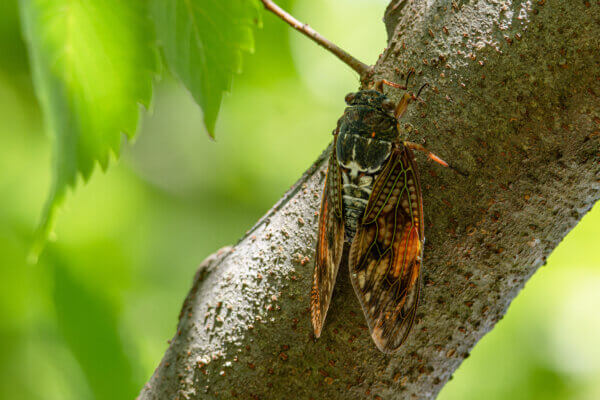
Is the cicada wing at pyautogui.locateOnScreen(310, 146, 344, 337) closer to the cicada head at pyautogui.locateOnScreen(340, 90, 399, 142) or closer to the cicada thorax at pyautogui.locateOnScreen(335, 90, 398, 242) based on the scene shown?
the cicada thorax at pyautogui.locateOnScreen(335, 90, 398, 242)

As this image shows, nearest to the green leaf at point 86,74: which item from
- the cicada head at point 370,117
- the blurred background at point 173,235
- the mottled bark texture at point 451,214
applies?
the mottled bark texture at point 451,214

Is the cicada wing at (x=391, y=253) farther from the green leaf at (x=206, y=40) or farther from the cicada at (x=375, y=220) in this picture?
the green leaf at (x=206, y=40)

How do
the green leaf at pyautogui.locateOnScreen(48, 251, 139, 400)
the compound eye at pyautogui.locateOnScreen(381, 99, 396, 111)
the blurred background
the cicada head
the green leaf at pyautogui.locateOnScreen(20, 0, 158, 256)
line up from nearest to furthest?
the green leaf at pyautogui.locateOnScreen(20, 0, 158, 256)
the compound eye at pyautogui.locateOnScreen(381, 99, 396, 111)
the cicada head
the green leaf at pyautogui.locateOnScreen(48, 251, 139, 400)
the blurred background

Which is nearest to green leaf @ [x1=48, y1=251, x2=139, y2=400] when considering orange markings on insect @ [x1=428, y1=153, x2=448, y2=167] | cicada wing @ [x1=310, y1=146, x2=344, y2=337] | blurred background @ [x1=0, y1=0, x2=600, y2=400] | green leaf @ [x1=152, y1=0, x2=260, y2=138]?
blurred background @ [x1=0, y1=0, x2=600, y2=400]

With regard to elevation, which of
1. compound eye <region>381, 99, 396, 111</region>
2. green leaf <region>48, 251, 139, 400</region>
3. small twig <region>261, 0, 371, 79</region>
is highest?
small twig <region>261, 0, 371, 79</region>

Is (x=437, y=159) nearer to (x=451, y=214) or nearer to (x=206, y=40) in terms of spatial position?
(x=451, y=214)

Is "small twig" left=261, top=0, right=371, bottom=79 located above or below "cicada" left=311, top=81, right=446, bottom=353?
above

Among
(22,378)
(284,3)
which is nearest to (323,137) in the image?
(284,3)
